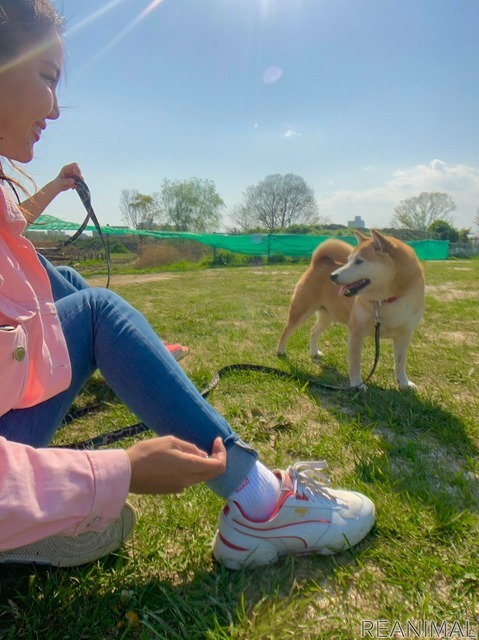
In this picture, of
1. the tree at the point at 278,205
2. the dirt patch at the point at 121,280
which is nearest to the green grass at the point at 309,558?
the dirt patch at the point at 121,280

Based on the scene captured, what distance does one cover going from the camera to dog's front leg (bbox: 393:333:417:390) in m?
2.55

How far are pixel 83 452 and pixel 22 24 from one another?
879 millimetres

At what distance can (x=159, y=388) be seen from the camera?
1014 millimetres

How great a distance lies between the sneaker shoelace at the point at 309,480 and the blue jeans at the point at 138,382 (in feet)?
0.57

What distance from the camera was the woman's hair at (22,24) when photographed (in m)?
0.80

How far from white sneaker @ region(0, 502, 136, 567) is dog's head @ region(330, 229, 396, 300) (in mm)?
2069

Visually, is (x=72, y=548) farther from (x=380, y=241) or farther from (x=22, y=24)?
(x=380, y=241)

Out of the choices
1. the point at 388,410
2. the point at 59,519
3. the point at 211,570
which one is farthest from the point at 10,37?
the point at 388,410

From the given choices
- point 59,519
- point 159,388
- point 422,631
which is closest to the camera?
point 59,519

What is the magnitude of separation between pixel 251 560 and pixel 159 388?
530 millimetres

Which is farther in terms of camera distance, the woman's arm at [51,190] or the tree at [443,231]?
the tree at [443,231]

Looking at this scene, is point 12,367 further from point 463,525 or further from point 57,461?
point 463,525

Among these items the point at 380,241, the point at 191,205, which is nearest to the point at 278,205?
the point at 191,205
